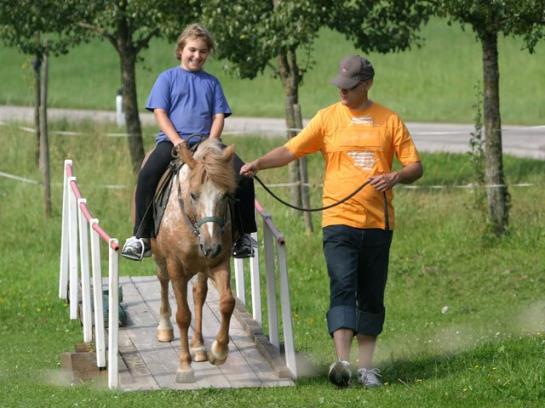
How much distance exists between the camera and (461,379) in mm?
10180

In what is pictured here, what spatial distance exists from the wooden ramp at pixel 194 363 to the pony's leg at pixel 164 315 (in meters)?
0.07

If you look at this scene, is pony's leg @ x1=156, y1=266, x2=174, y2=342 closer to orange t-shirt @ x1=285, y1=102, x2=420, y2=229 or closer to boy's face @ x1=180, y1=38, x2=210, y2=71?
boy's face @ x1=180, y1=38, x2=210, y2=71

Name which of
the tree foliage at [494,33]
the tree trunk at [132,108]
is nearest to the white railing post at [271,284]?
the tree foliage at [494,33]

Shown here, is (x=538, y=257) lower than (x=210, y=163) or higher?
lower

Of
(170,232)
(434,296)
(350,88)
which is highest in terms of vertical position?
(350,88)

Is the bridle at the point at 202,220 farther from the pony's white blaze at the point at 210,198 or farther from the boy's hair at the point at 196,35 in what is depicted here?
the boy's hair at the point at 196,35

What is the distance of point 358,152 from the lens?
414 inches

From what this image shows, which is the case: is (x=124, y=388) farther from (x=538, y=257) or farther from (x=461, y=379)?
(x=538, y=257)

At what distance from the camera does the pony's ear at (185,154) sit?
34.0ft

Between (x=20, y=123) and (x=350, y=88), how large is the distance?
1684cm

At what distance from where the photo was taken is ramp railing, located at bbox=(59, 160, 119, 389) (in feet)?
34.9

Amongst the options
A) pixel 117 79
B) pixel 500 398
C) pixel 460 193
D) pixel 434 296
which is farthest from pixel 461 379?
pixel 117 79

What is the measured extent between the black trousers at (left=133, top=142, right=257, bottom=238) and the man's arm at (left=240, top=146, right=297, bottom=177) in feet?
1.21

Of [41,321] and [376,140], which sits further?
[41,321]
